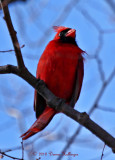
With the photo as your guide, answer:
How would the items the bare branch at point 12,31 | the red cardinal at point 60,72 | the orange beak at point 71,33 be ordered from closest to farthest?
the bare branch at point 12,31 < the red cardinal at point 60,72 < the orange beak at point 71,33

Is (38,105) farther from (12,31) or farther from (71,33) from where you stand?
(12,31)

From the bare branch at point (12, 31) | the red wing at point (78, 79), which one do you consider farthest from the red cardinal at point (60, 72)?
the bare branch at point (12, 31)

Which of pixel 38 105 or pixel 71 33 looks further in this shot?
pixel 71 33

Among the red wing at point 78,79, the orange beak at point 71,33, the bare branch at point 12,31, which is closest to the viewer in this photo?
the bare branch at point 12,31

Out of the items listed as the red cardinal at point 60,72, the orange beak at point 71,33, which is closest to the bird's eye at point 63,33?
the orange beak at point 71,33

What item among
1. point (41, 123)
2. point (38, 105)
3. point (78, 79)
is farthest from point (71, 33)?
point (41, 123)

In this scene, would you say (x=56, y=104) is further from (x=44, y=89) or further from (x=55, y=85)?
(x=55, y=85)

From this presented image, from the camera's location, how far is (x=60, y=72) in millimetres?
3232

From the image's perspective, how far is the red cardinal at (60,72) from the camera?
320cm

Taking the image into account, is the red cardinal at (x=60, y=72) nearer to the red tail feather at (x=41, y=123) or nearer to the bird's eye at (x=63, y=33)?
the red tail feather at (x=41, y=123)

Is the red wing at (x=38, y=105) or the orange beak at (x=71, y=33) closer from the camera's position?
the red wing at (x=38, y=105)

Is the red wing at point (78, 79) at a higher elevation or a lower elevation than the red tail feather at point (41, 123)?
higher

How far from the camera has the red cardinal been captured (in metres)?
3.20

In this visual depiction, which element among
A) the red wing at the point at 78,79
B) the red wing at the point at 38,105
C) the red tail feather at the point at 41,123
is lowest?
the red tail feather at the point at 41,123
